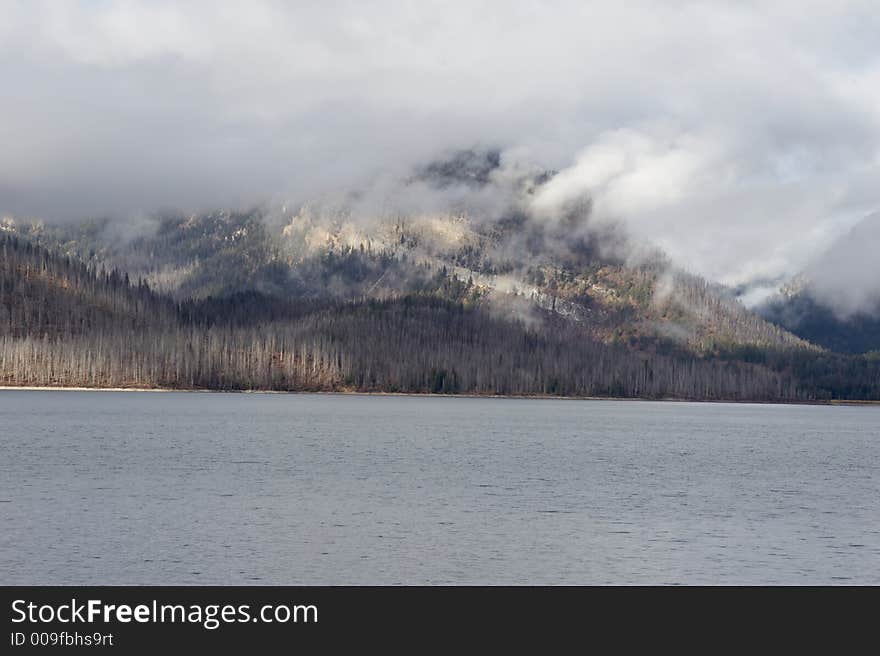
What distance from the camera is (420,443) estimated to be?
15550cm

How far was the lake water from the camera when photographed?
203 feet

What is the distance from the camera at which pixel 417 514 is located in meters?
81.9

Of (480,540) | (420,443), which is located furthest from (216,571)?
(420,443)

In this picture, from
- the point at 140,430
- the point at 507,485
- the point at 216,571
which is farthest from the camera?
the point at 140,430

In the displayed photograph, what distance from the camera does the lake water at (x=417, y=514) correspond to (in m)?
61.9
